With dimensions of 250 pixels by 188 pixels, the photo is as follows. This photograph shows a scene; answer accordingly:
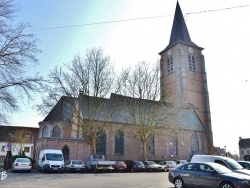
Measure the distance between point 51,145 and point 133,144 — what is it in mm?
15011

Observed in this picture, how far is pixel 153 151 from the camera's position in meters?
45.6

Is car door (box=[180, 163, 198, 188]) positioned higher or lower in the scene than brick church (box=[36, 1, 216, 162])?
lower

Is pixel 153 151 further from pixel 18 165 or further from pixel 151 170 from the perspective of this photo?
pixel 18 165

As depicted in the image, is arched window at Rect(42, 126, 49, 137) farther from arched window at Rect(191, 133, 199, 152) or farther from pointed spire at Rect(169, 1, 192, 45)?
pointed spire at Rect(169, 1, 192, 45)

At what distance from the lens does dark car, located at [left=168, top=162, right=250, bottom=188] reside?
36.1ft

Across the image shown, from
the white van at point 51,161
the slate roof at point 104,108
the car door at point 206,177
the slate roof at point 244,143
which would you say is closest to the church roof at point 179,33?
the slate roof at point 104,108

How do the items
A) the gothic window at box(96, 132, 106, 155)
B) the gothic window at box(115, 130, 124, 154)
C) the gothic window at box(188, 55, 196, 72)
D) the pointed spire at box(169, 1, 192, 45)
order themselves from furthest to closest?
1. the pointed spire at box(169, 1, 192, 45)
2. the gothic window at box(188, 55, 196, 72)
3. the gothic window at box(115, 130, 124, 154)
4. the gothic window at box(96, 132, 106, 155)

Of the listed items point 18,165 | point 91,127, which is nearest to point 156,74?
point 91,127

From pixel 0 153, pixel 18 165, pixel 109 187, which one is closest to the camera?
pixel 109 187

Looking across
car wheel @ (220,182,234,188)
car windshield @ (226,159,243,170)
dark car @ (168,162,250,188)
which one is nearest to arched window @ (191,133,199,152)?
car windshield @ (226,159,243,170)

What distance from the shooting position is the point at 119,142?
4331 cm

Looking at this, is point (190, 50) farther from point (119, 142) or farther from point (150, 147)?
point (119, 142)

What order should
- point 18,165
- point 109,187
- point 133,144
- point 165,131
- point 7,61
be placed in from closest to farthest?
point 109,187, point 7,61, point 18,165, point 165,131, point 133,144

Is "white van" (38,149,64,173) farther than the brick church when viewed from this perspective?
No
